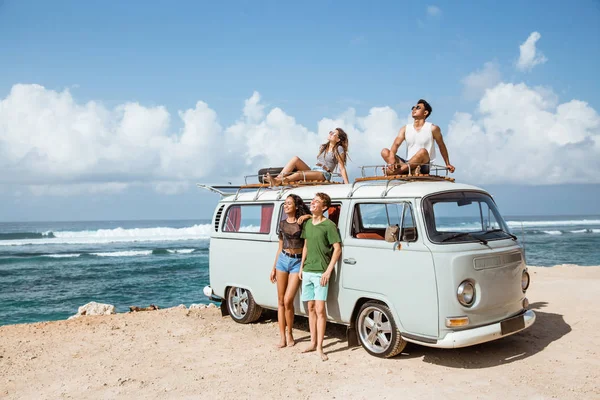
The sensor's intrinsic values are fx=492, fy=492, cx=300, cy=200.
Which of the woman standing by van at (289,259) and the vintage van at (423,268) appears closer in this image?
the vintage van at (423,268)

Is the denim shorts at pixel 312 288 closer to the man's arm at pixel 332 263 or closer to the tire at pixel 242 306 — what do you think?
→ the man's arm at pixel 332 263

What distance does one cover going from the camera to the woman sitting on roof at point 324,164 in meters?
8.71

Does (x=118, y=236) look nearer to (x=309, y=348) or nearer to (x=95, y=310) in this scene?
(x=95, y=310)

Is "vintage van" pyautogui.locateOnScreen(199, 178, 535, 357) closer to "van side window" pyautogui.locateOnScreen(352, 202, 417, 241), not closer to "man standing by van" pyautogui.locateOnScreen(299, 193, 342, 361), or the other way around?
"van side window" pyautogui.locateOnScreen(352, 202, 417, 241)

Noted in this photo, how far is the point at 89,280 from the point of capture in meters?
24.5

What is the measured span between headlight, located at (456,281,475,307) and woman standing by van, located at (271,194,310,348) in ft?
7.98

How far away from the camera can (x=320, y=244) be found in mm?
7008

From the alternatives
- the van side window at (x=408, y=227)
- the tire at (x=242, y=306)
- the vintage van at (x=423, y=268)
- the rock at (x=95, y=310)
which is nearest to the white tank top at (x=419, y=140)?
the vintage van at (x=423, y=268)

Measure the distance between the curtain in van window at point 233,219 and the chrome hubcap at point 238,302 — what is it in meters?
1.15

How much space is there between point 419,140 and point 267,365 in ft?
13.5

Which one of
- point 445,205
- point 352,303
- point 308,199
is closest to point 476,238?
point 445,205

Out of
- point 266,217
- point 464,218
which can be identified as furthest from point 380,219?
point 464,218

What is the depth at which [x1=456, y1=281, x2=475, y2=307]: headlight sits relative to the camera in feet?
19.7

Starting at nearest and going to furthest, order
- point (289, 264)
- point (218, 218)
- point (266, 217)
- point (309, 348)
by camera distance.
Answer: point (309, 348) < point (289, 264) < point (266, 217) < point (218, 218)
